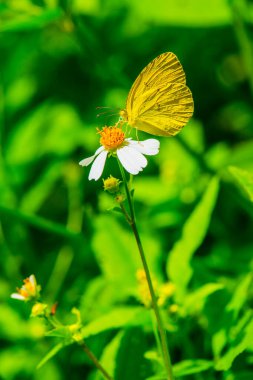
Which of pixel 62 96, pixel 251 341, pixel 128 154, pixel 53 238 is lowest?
pixel 251 341

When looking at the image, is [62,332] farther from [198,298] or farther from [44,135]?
[44,135]

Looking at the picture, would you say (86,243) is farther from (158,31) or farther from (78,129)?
(158,31)

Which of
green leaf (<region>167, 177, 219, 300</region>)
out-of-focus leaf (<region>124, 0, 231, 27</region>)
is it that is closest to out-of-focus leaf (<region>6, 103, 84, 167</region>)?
out-of-focus leaf (<region>124, 0, 231, 27</region>)

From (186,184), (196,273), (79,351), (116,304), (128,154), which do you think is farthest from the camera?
(186,184)

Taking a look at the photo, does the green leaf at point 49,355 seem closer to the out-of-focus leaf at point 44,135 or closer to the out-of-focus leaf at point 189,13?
the out-of-focus leaf at point 44,135

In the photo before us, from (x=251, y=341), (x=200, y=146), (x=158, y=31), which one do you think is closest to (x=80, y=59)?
(x=158, y=31)

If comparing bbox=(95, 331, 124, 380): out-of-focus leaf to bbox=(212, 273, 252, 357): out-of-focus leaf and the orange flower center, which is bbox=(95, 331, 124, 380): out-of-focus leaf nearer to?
bbox=(212, 273, 252, 357): out-of-focus leaf

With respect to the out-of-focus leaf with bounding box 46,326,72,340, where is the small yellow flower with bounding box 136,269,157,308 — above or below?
above
